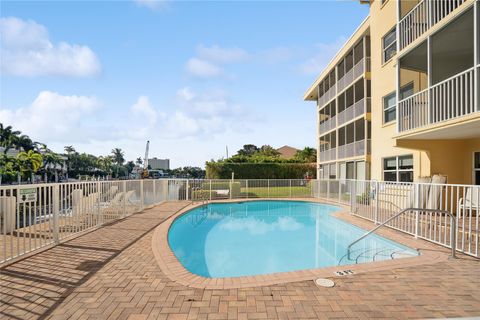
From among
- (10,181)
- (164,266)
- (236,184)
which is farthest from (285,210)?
(10,181)

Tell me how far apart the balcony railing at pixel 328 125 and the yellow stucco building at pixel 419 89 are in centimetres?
384

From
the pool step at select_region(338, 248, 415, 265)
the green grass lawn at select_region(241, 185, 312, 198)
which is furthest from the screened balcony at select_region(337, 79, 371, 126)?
the pool step at select_region(338, 248, 415, 265)

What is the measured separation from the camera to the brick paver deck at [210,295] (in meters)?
3.45

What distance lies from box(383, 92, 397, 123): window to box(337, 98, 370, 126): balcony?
14.8 feet

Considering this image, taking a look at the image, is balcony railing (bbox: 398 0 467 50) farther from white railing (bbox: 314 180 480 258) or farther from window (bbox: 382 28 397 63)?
white railing (bbox: 314 180 480 258)

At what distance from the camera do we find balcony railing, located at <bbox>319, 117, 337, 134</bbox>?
2569 cm

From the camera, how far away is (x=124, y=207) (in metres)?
11.1

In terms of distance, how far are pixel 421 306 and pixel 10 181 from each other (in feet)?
154

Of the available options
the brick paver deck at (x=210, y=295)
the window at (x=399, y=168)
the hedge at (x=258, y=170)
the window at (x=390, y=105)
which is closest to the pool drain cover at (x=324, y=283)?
the brick paver deck at (x=210, y=295)

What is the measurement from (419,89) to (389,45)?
3.51 m

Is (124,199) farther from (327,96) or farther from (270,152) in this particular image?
(270,152)

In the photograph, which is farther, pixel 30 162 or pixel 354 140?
pixel 30 162

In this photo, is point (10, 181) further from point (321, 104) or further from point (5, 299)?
point (5, 299)

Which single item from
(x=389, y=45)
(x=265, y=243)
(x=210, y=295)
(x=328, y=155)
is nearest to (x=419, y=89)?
(x=389, y=45)
